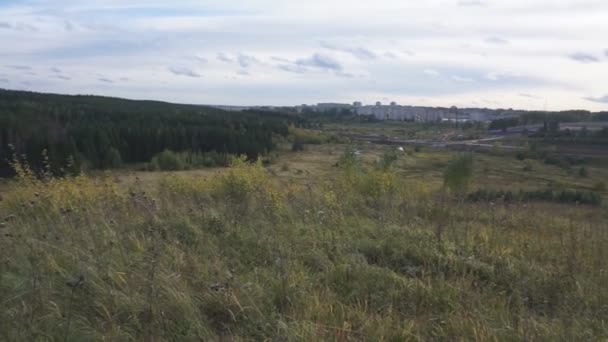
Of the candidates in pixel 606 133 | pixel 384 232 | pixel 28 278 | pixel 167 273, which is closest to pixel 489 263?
pixel 384 232

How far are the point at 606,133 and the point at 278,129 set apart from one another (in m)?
59.3

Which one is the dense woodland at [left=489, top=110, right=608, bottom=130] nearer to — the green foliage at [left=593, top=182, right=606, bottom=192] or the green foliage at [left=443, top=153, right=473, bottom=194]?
the green foliage at [left=593, top=182, right=606, bottom=192]

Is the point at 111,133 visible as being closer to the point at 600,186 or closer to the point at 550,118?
the point at 600,186

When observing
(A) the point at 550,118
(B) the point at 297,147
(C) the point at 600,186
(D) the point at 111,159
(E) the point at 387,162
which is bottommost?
(B) the point at 297,147

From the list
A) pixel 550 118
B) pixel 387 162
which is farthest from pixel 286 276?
pixel 550 118

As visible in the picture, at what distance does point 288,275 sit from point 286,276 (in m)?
0.04

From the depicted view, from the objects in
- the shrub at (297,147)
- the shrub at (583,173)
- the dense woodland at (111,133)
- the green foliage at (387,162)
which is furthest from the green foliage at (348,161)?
the shrub at (297,147)

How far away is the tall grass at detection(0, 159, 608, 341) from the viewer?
3025 mm

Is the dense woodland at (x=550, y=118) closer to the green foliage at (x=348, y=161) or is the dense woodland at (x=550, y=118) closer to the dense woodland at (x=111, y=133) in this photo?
the dense woodland at (x=111, y=133)

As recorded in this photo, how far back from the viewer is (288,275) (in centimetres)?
373

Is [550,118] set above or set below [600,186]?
above

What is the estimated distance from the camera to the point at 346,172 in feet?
50.2

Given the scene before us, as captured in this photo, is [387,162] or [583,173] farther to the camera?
[583,173]

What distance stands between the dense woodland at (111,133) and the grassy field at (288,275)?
4504 centimetres
